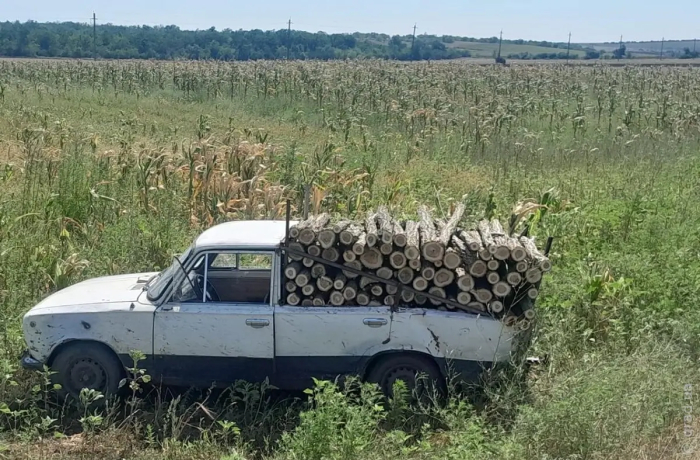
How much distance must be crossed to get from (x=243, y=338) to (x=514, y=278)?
2.31 metres

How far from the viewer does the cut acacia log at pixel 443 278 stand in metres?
6.45

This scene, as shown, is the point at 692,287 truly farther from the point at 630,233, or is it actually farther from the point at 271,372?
the point at 271,372

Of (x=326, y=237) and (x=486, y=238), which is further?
(x=486, y=238)

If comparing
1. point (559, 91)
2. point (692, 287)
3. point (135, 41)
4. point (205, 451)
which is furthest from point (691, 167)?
point (135, 41)

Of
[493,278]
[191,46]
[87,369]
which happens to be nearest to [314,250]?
[493,278]

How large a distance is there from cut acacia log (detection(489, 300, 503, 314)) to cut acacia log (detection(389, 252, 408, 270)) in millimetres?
817

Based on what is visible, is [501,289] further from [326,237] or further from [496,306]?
[326,237]

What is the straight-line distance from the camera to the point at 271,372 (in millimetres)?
6402

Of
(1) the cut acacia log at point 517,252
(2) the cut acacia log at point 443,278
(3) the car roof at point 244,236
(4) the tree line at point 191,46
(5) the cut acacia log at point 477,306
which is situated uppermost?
(4) the tree line at point 191,46

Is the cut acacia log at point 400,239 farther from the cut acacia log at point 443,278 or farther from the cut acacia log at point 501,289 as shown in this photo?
the cut acacia log at point 501,289

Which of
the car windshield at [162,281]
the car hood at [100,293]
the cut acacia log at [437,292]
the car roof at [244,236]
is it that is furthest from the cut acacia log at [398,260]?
the car hood at [100,293]

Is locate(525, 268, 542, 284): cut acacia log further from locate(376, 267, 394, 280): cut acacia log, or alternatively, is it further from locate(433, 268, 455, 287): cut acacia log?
locate(376, 267, 394, 280): cut acacia log

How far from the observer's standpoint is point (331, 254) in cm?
644

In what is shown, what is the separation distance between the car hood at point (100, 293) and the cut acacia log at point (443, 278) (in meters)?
2.55
